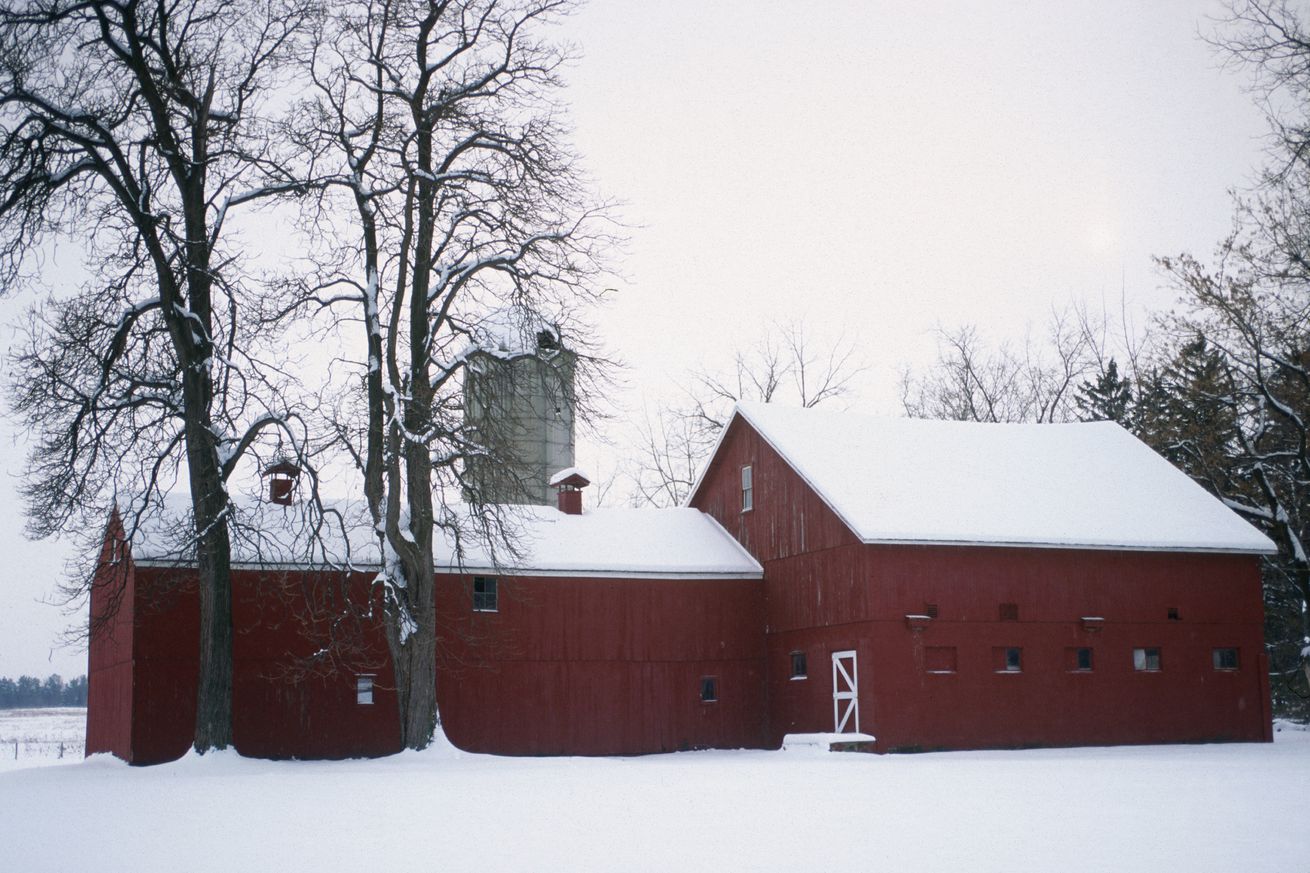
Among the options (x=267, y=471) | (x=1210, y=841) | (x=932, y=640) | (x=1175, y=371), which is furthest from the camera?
(x=1175, y=371)

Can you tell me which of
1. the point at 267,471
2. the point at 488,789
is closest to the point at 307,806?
the point at 488,789

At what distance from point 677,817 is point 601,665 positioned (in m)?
15.1

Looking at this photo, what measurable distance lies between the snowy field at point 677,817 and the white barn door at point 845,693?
420 cm

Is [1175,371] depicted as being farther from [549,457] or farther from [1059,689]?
[549,457]

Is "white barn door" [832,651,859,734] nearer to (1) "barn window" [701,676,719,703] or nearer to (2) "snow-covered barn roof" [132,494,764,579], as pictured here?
(1) "barn window" [701,676,719,703]

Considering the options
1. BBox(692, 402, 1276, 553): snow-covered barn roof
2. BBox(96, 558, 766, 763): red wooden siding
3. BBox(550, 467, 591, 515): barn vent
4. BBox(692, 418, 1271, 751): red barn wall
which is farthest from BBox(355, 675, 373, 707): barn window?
BBox(692, 402, 1276, 553): snow-covered barn roof

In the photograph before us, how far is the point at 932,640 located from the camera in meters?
27.4

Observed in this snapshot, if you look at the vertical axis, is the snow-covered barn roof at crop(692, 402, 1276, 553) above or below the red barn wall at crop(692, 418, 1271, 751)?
above

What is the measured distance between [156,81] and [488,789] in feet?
46.4

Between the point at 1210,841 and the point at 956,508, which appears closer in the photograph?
the point at 1210,841

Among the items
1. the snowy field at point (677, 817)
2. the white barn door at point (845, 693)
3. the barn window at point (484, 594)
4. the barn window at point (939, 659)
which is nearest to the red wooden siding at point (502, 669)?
the barn window at point (484, 594)

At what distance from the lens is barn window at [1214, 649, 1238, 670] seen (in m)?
30.0

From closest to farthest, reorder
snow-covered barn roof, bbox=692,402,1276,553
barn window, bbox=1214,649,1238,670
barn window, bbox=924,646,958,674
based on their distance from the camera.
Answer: barn window, bbox=924,646,958,674, snow-covered barn roof, bbox=692,402,1276,553, barn window, bbox=1214,649,1238,670

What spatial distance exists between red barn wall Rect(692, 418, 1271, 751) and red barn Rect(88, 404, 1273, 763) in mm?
51
